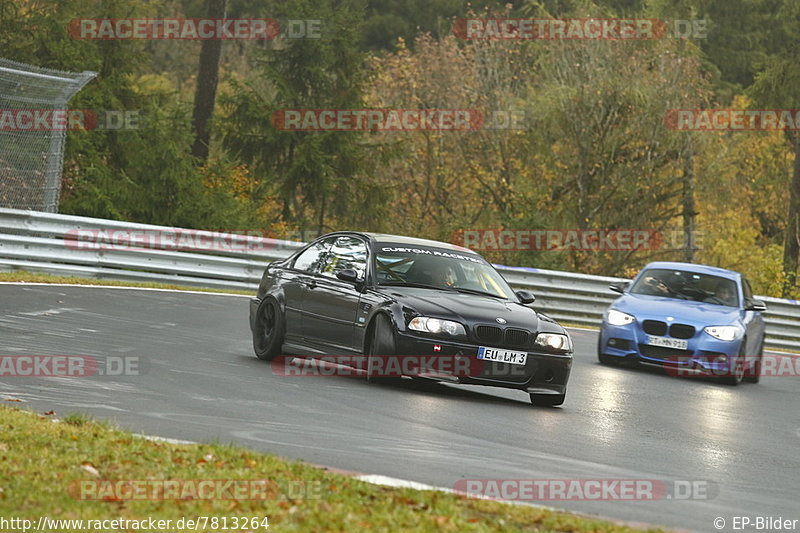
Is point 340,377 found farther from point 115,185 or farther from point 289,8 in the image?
point 289,8

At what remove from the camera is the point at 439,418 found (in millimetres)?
11070

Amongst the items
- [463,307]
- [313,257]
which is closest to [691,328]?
[313,257]

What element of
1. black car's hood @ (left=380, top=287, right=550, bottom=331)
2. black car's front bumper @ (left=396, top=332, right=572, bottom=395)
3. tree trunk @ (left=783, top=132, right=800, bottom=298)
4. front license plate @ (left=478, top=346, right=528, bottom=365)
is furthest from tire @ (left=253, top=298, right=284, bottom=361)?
tree trunk @ (left=783, top=132, right=800, bottom=298)

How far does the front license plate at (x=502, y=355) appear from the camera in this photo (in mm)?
12508

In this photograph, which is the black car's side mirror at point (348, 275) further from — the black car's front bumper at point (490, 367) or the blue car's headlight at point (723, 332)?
the blue car's headlight at point (723, 332)

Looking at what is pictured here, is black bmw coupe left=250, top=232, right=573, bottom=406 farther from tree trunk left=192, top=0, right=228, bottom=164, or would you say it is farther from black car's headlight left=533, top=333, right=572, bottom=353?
tree trunk left=192, top=0, right=228, bottom=164

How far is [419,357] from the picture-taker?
12.5m

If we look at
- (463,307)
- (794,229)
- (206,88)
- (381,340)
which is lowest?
(381,340)

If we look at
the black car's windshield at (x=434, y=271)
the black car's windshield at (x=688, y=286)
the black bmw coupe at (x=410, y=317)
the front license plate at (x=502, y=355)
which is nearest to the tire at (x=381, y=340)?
the black bmw coupe at (x=410, y=317)

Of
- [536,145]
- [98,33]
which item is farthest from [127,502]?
[536,145]

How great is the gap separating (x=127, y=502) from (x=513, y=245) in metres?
27.3

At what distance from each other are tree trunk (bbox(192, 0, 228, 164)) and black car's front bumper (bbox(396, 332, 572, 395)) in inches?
967

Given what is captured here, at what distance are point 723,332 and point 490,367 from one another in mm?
6352

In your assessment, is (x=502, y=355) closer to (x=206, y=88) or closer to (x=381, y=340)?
(x=381, y=340)
